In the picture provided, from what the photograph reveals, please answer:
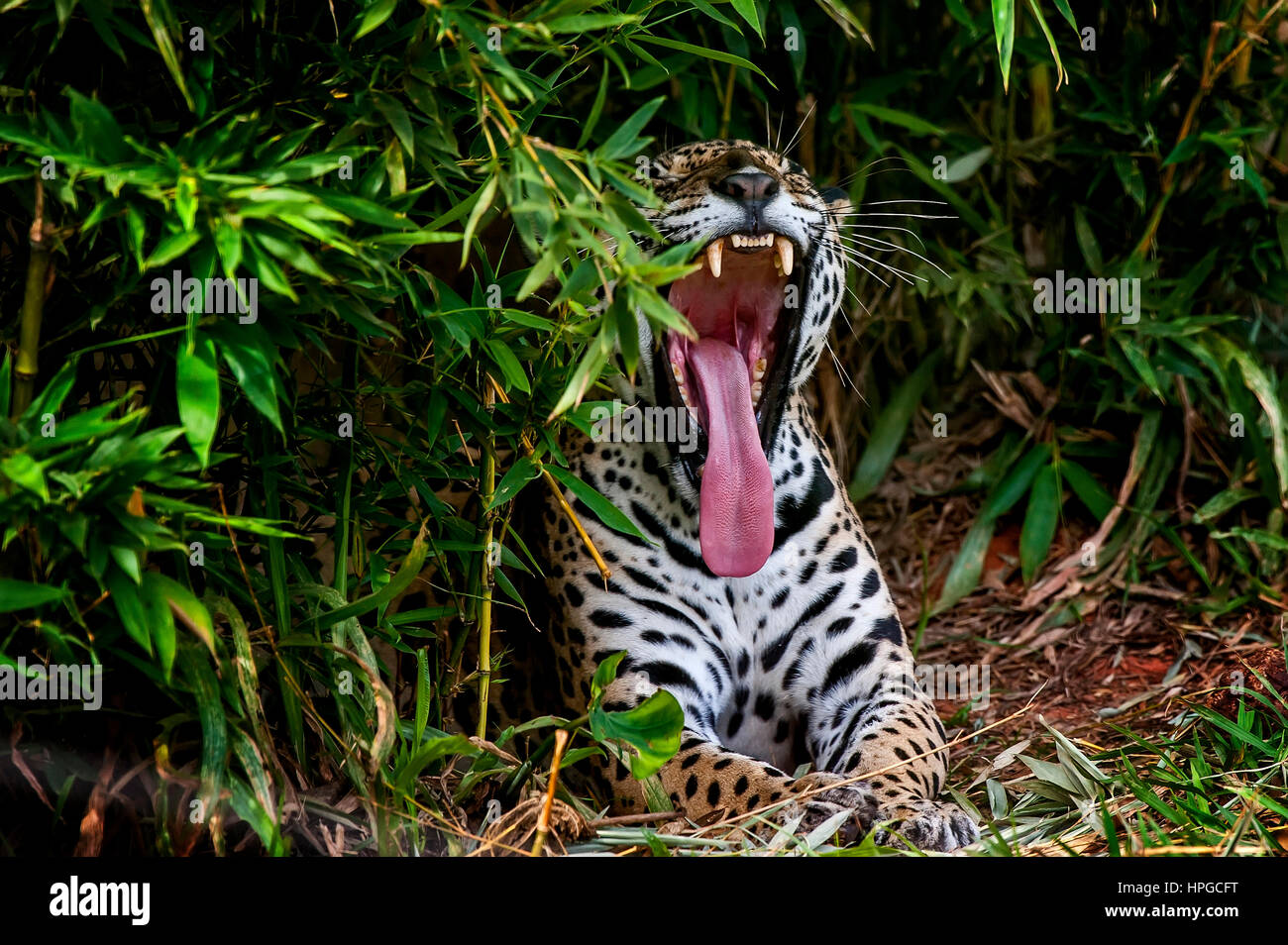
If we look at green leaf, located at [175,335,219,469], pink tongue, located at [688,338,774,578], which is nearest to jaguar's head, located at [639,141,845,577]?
pink tongue, located at [688,338,774,578]

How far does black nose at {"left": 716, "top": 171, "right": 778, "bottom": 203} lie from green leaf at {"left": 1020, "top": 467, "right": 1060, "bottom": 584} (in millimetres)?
2559

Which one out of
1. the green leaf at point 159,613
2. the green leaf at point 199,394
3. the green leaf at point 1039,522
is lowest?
the green leaf at point 159,613

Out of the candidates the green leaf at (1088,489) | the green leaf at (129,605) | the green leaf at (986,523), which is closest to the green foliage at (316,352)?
the green leaf at (129,605)

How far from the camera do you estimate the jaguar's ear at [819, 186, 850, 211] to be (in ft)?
17.9

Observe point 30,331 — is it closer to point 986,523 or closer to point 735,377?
point 735,377

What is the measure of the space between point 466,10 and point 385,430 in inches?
105

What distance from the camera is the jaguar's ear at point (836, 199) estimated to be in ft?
17.9

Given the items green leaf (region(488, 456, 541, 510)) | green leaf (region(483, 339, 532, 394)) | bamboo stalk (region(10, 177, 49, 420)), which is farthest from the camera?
green leaf (region(488, 456, 541, 510))

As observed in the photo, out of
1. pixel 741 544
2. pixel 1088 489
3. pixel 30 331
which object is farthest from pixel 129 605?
pixel 1088 489

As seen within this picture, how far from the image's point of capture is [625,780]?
4.66 metres

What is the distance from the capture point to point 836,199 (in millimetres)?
5570

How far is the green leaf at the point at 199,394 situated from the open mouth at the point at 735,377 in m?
2.05

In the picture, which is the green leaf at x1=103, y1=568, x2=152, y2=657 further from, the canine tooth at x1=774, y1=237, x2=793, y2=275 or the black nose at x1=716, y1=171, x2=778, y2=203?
the canine tooth at x1=774, y1=237, x2=793, y2=275

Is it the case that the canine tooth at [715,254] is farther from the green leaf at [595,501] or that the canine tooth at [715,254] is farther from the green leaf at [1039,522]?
the green leaf at [1039,522]
